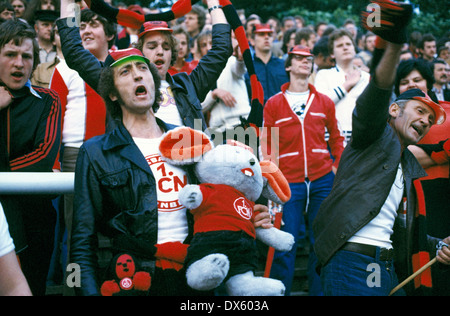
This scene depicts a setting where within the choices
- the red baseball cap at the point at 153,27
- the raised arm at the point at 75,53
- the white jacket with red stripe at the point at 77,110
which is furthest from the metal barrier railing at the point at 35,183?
the red baseball cap at the point at 153,27

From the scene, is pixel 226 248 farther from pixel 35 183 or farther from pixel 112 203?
→ pixel 35 183

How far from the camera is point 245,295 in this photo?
2.36 m

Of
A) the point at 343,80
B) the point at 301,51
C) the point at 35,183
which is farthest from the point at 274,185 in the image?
the point at 343,80

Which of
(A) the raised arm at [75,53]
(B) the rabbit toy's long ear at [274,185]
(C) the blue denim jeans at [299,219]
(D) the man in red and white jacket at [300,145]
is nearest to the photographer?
(B) the rabbit toy's long ear at [274,185]

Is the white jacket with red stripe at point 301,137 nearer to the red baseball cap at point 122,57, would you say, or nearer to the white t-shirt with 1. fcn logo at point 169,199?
the red baseball cap at point 122,57

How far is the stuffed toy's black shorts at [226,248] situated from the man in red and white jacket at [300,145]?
225 cm

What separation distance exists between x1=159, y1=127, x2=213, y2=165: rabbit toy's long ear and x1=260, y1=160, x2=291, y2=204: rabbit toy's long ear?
0.35 meters

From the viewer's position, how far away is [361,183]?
9.70 ft

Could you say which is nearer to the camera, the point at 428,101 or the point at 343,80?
the point at 428,101

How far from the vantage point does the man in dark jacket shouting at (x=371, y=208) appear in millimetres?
2838

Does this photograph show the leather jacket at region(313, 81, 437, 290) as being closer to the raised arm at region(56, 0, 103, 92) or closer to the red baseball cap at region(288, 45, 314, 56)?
the raised arm at region(56, 0, 103, 92)

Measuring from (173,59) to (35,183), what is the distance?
1.87m

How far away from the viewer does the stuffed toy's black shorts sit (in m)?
2.38
